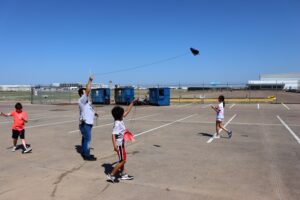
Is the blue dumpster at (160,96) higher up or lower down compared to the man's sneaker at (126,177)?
higher up

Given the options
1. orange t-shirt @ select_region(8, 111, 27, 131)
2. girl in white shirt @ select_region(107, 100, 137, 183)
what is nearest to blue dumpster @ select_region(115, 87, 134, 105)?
orange t-shirt @ select_region(8, 111, 27, 131)

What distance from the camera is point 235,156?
25.6ft

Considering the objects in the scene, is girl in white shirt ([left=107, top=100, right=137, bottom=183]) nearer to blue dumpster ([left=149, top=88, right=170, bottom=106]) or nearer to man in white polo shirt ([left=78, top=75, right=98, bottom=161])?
man in white polo shirt ([left=78, top=75, right=98, bottom=161])

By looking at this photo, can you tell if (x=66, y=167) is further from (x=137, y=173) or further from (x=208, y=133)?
(x=208, y=133)

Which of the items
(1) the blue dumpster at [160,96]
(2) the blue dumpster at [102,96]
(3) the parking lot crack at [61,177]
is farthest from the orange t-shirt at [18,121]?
(2) the blue dumpster at [102,96]

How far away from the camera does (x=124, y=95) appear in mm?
32281

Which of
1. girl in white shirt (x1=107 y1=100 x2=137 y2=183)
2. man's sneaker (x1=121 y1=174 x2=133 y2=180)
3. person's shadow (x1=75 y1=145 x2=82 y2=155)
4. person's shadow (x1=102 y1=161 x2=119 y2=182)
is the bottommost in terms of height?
person's shadow (x1=75 y1=145 x2=82 y2=155)

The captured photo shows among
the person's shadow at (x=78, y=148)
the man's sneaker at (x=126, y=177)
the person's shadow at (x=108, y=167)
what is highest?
the man's sneaker at (x=126, y=177)

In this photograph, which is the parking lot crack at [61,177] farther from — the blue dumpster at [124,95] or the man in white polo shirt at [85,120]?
the blue dumpster at [124,95]

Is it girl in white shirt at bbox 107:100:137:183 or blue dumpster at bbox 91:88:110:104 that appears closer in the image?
girl in white shirt at bbox 107:100:137:183

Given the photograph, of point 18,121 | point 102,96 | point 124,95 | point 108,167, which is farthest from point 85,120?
point 102,96

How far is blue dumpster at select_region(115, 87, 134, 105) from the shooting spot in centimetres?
3203

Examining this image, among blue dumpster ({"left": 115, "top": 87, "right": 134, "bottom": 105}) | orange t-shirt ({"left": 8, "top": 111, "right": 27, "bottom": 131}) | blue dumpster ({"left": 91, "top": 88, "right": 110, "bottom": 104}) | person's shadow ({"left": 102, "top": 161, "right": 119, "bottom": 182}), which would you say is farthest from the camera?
blue dumpster ({"left": 91, "top": 88, "right": 110, "bottom": 104})

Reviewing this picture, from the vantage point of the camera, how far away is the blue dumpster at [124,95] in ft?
105
